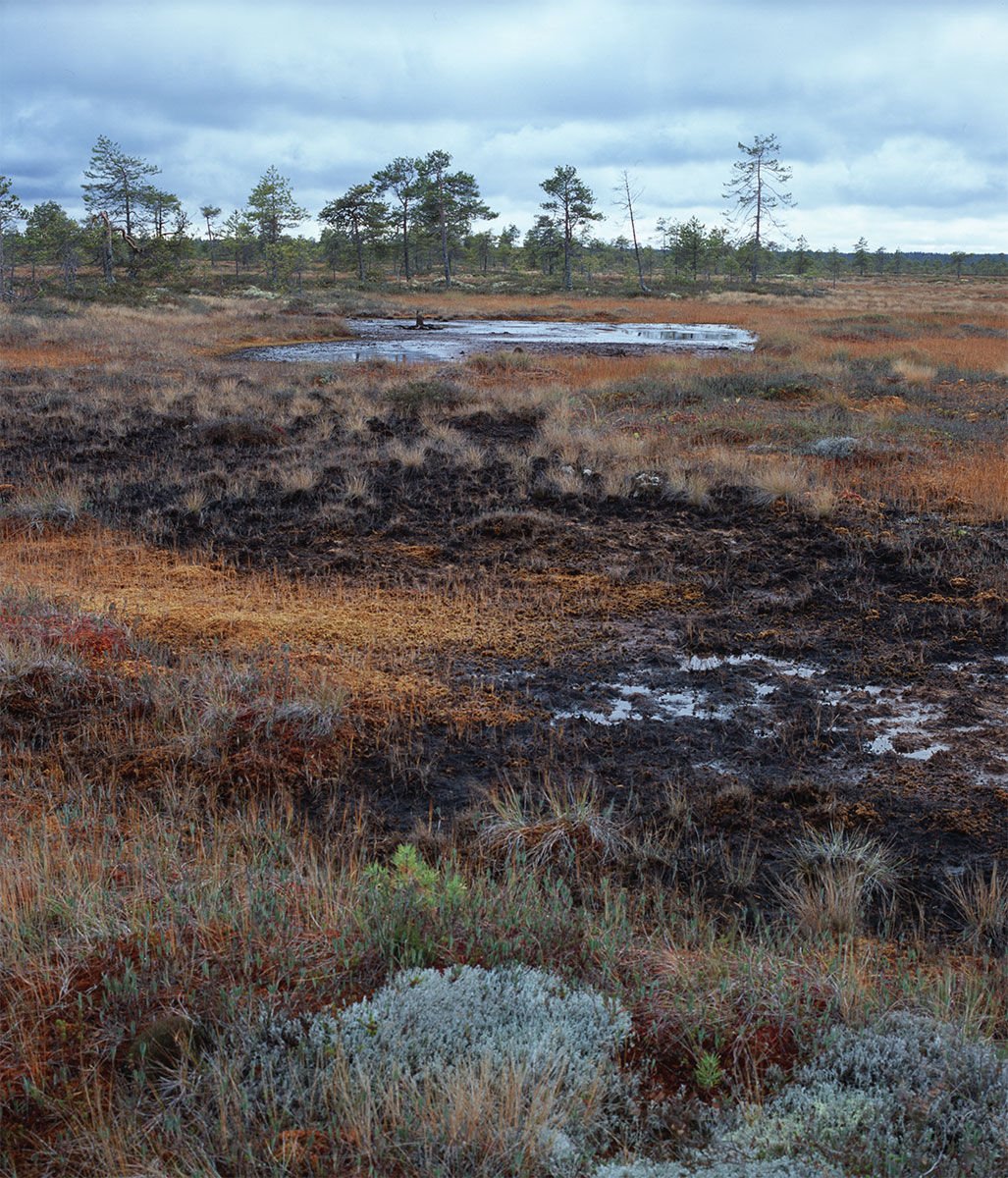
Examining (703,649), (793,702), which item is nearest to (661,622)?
(703,649)

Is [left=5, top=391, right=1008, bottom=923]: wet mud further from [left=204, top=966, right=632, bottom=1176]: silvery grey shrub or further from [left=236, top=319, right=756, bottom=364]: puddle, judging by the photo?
[left=236, top=319, right=756, bottom=364]: puddle

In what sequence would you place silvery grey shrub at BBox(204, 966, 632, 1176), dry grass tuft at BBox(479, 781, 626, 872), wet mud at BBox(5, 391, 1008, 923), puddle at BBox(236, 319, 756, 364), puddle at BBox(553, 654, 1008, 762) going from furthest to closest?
puddle at BBox(236, 319, 756, 364) → puddle at BBox(553, 654, 1008, 762) → wet mud at BBox(5, 391, 1008, 923) → dry grass tuft at BBox(479, 781, 626, 872) → silvery grey shrub at BBox(204, 966, 632, 1176)

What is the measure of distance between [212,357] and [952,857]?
81.3 feet

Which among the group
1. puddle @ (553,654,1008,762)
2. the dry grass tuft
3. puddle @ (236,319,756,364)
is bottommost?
the dry grass tuft

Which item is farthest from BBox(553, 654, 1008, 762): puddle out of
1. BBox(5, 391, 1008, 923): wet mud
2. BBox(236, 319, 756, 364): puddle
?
BBox(236, 319, 756, 364): puddle

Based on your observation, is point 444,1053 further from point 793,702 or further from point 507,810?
point 793,702

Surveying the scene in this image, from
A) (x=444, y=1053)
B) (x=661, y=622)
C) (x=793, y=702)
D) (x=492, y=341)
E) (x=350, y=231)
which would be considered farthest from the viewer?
(x=350, y=231)

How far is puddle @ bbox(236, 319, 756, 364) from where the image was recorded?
86.1 feet

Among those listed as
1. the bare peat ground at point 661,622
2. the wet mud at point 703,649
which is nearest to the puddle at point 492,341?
the bare peat ground at point 661,622

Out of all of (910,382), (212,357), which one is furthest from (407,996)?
(212,357)

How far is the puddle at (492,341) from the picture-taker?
26.2 metres

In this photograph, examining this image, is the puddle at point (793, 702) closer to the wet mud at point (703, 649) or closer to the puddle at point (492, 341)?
the wet mud at point (703, 649)

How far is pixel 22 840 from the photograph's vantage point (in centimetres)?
350

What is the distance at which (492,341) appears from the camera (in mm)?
30469
